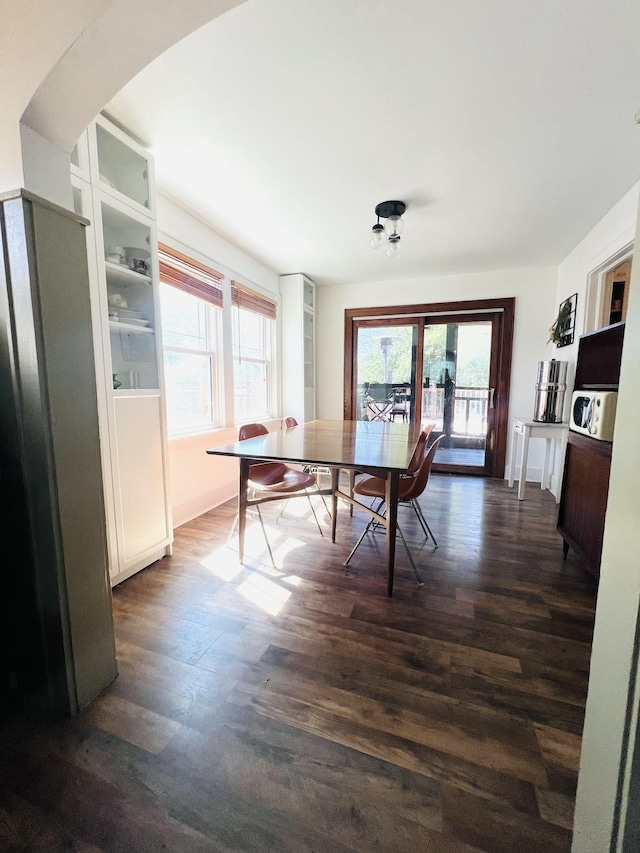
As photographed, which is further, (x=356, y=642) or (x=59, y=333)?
(x=356, y=642)

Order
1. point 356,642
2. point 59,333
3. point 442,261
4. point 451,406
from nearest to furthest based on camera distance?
point 59,333, point 356,642, point 442,261, point 451,406

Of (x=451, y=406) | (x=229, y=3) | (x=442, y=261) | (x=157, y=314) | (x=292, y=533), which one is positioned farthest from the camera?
(x=451, y=406)

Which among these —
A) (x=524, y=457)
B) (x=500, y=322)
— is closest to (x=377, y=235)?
(x=500, y=322)

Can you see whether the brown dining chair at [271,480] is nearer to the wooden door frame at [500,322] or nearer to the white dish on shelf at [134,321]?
the white dish on shelf at [134,321]

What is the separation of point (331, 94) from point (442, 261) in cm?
275

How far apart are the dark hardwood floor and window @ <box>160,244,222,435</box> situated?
1578 mm

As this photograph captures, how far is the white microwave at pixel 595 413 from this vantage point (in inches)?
71.7

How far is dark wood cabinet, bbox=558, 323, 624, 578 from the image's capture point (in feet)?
6.26

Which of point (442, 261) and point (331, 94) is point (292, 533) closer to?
point (331, 94)

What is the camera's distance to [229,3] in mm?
988

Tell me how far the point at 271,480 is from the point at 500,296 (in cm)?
387

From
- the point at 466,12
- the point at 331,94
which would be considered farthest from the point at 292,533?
the point at 466,12

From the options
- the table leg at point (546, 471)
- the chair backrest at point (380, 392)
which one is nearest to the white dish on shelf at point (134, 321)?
the chair backrest at point (380, 392)

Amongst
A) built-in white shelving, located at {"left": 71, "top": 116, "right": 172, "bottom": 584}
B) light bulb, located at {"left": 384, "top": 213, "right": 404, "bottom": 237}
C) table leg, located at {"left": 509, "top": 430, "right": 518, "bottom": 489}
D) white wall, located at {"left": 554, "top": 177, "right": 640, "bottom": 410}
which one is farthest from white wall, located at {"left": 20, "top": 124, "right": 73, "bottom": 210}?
table leg, located at {"left": 509, "top": 430, "right": 518, "bottom": 489}
